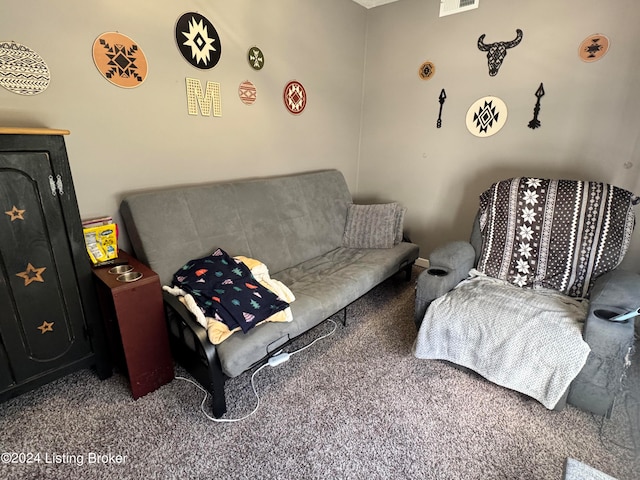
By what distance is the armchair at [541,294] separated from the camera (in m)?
1.45

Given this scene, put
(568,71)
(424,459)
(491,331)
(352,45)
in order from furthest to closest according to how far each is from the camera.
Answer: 1. (352,45)
2. (568,71)
3. (491,331)
4. (424,459)

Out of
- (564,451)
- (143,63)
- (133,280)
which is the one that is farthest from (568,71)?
(133,280)

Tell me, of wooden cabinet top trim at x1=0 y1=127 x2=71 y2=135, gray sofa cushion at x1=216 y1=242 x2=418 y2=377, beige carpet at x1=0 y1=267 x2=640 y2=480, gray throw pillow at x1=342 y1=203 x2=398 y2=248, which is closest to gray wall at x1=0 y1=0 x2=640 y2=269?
wooden cabinet top trim at x1=0 y1=127 x2=71 y2=135

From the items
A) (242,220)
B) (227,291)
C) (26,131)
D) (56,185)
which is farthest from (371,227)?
(26,131)

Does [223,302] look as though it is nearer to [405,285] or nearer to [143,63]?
[143,63]

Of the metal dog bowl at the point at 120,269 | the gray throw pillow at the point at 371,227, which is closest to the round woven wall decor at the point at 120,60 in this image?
the metal dog bowl at the point at 120,269

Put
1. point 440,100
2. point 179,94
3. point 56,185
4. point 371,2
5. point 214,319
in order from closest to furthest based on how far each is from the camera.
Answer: point 56,185
point 214,319
point 179,94
point 440,100
point 371,2

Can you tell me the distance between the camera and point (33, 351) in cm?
143

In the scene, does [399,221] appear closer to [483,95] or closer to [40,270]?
[483,95]

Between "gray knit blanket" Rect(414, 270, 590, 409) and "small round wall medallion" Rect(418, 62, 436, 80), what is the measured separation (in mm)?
1928

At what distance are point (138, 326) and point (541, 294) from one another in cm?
216

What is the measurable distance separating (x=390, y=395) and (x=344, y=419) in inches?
11.4

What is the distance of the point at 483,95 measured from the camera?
101 inches

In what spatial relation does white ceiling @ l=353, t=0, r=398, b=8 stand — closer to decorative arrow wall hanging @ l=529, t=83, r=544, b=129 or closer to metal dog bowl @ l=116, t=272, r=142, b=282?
decorative arrow wall hanging @ l=529, t=83, r=544, b=129
